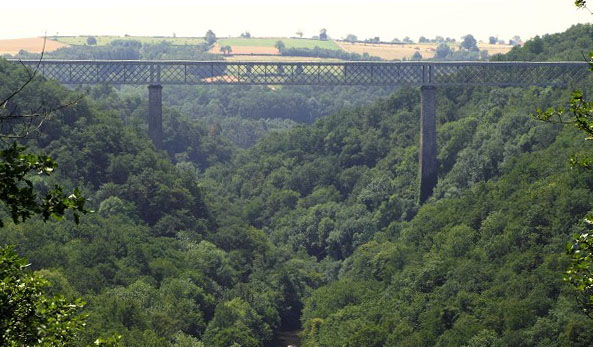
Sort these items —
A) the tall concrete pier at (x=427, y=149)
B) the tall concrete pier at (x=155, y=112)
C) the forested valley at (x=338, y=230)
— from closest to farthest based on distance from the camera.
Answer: the forested valley at (x=338, y=230), the tall concrete pier at (x=427, y=149), the tall concrete pier at (x=155, y=112)

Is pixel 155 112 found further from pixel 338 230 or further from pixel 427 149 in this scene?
pixel 427 149

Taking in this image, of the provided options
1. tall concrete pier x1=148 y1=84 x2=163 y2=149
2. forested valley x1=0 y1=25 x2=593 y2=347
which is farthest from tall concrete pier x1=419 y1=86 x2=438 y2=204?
tall concrete pier x1=148 y1=84 x2=163 y2=149

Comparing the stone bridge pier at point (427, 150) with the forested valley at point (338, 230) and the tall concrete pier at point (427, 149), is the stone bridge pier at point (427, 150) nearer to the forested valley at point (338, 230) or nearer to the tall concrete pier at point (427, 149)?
the tall concrete pier at point (427, 149)

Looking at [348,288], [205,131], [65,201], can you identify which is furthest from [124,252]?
[205,131]

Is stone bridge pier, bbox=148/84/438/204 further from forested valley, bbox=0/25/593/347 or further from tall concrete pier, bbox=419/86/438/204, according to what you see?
forested valley, bbox=0/25/593/347

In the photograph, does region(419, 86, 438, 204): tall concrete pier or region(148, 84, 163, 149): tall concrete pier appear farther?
region(148, 84, 163, 149): tall concrete pier

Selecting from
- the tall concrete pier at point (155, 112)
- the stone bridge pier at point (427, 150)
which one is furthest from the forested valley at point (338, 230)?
the tall concrete pier at point (155, 112)

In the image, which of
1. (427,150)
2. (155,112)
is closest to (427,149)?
(427,150)
